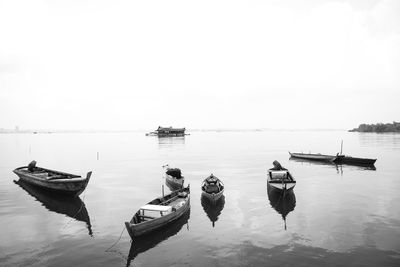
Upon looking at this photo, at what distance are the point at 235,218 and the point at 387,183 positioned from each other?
26473 millimetres

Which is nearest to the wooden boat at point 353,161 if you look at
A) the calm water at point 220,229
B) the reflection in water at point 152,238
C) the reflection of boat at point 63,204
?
the calm water at point 220,229

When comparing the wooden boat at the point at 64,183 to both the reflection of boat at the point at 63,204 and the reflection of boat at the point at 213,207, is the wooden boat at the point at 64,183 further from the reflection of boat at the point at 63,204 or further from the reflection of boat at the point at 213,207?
the reflection of boat at the point at 213,207

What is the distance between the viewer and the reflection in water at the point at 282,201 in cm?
2494

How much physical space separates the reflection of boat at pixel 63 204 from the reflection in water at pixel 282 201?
16.5 meters

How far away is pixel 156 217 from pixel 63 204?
12.9 meters

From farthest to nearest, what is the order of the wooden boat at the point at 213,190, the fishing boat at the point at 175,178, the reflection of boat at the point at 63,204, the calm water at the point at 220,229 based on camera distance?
the fishing boat at the point at 175,178 → the wooden boat at the point at 213,190 → the reflection of boat at the point at 63,204 → the calm water at the point at 220,229

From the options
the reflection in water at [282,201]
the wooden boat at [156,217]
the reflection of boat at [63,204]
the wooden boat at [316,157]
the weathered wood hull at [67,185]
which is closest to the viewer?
the wooden boat at [156,217]

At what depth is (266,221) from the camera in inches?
866

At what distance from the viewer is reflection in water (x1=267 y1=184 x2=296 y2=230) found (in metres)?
24.9

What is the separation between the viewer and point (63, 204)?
27.4m

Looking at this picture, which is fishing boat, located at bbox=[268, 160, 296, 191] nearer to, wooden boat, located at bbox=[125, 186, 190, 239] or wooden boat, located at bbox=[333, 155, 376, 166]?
wooden boat, located at bbox=[125, 186, 190, 239]

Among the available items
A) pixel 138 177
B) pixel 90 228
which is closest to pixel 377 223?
pixel 90 228

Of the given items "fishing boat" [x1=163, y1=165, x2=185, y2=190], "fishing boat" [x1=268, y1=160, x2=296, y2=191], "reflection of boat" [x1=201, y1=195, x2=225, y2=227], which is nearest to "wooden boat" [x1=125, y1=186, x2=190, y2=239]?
Answer: "reflection of boat" [x1=201, y1=195, x2=225, y2=227]

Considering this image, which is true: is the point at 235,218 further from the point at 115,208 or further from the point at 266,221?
the point at 115,208
